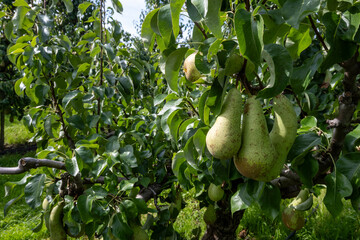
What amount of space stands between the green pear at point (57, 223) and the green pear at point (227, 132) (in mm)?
775

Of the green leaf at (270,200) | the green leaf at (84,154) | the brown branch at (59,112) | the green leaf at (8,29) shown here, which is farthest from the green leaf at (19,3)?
the green leaf at (270,200)

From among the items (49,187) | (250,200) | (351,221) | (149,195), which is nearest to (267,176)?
(250,200)

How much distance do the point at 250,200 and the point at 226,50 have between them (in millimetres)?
361

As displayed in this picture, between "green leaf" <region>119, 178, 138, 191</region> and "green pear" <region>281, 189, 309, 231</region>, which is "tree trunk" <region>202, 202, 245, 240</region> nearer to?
"green pear" <region>281, 189, 309, 231</region>

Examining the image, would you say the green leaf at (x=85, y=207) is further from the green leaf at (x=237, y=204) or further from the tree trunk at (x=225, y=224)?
the tree trunk at (x=225, y=224)

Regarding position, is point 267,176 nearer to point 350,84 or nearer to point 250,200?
point 250,200

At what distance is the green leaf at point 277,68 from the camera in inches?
18.8

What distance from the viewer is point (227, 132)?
537mm

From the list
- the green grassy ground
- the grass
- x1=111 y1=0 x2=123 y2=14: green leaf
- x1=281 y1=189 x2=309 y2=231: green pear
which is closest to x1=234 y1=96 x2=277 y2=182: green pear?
x1=281 y1=189 x2=309 y2=231: green pear

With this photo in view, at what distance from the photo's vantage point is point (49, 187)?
1.14 m

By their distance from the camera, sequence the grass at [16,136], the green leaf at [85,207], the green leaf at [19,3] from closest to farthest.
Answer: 1. the green leaf at [85,207]
2. the green leaf at [19,3]
3. the grass at [16,136]

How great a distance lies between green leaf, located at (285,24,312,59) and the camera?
0.64 meters

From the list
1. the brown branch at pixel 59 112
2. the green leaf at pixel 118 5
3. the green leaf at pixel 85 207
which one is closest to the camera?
the green leaf at pixel 85 207

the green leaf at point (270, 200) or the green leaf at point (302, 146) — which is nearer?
the green leaf at point (302, 146)
